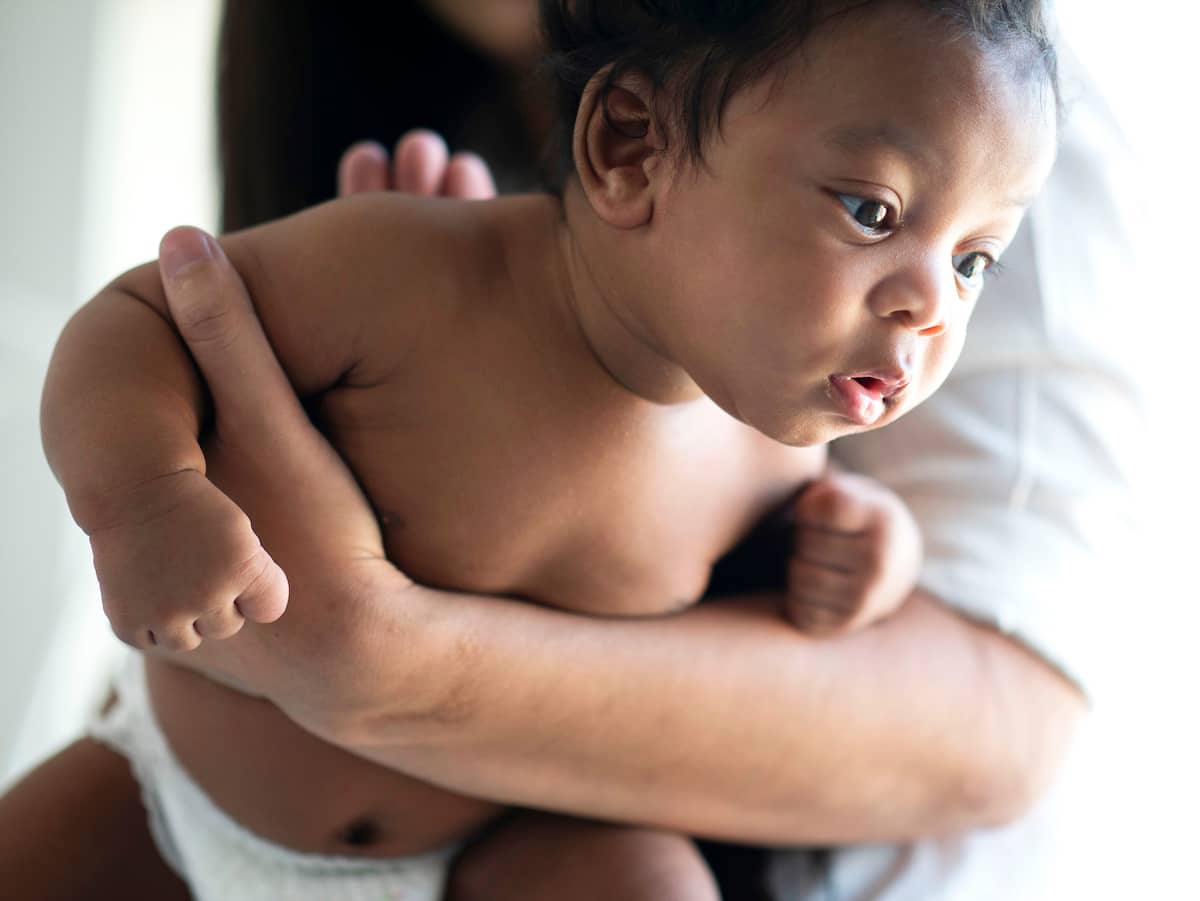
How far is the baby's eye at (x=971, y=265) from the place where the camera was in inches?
22.9

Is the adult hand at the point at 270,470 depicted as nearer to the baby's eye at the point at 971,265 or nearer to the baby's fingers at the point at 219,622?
the baby's fingers at the point at 219,622

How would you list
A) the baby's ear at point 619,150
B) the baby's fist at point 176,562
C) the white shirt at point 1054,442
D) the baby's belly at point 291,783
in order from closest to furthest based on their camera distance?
the baby's fist at point 176,562 → the baby's ear at point 619,150 → the baby's belly at point 291,783 → the white shirt at point 1054,442

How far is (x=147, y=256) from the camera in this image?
1.70 metres

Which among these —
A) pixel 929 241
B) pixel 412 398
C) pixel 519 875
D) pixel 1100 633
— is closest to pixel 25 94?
pixel 412 398

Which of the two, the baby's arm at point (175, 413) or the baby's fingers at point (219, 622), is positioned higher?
the baby's arm at point (175, 413)

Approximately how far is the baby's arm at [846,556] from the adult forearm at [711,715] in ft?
0.07

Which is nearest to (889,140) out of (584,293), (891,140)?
(891,140)

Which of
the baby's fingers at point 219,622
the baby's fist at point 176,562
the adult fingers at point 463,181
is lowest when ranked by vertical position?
the baby's fingers at point 219,622

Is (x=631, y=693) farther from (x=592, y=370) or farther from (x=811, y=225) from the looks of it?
(x=811, y=225)

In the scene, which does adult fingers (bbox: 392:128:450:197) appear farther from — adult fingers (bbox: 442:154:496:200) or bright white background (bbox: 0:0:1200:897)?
bright white background (bbox: 0:0:1200:897)

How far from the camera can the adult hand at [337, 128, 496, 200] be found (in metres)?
0.94

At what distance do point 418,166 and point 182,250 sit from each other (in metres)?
0.38

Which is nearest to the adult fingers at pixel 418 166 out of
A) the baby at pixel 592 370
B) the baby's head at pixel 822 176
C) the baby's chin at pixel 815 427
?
the baby at pixel 592 370

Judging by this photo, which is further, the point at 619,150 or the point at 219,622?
the point at 619,150
